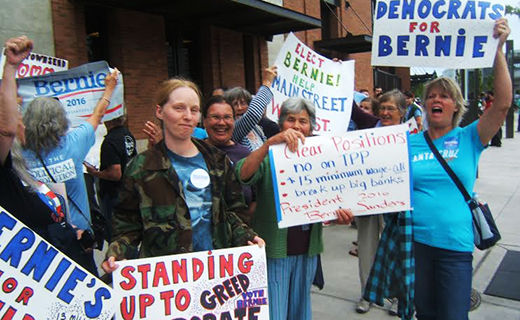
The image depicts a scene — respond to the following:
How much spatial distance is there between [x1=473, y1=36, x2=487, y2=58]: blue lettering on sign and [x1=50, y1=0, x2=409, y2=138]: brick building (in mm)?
6422

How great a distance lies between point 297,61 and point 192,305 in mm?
Result: 2835

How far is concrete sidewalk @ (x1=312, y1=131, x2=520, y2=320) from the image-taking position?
3.65 m

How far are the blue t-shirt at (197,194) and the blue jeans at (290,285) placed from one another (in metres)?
0.57

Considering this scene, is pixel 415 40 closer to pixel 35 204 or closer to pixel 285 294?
pixel 285 294

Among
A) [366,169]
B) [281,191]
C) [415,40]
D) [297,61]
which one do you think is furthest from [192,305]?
[297,61]

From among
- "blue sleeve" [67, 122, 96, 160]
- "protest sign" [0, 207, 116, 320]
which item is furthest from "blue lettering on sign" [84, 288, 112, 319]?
"blue sleeve" [67, 122, 96, 160]

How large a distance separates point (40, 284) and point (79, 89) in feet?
8.88

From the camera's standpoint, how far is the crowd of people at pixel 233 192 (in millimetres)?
1918

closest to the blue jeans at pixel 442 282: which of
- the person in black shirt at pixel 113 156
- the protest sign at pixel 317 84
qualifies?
the protest sign at pixel 317 84

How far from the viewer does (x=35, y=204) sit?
2127 mm

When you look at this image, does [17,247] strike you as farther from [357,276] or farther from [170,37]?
[170,37]

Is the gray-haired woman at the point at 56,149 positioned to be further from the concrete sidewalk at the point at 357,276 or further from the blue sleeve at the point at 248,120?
the concrete sidewalk at the point at 357,276

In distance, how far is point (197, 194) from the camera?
1.98 metres

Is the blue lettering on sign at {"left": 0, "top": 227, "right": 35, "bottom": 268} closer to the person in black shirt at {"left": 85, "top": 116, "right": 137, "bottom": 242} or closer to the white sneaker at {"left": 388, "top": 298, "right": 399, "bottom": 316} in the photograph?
the person in black shirt at {"left": 85, "top": 116, "right": 137, "bottom": 242}
